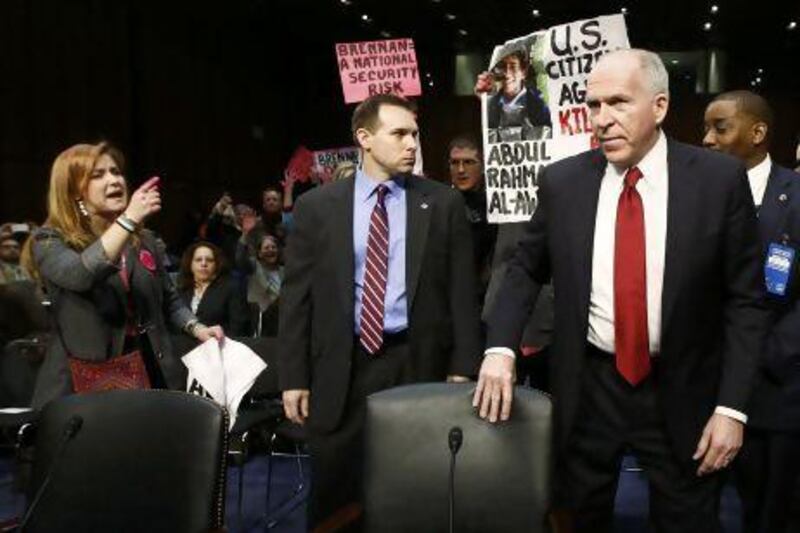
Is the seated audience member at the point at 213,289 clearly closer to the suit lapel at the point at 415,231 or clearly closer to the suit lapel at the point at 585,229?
the suit lapel at the point at 415,231

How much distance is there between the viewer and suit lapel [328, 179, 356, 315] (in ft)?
8.89

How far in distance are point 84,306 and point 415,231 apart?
1053mm

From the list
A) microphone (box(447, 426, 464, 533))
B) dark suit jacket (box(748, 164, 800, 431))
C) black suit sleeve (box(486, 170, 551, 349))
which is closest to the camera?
microphone (box(447, 426, 464, 533))

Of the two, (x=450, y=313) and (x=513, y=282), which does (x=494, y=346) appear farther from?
(x=450, y=313)

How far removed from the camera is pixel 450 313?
2.80 metres

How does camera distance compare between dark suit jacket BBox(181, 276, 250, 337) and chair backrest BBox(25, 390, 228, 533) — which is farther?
dark suit jacket BBox(181, 276, 250, 337)

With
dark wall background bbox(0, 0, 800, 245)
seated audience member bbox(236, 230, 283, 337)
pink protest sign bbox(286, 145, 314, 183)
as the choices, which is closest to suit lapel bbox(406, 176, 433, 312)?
seated audience member bbox(236, 230, 283, 337)

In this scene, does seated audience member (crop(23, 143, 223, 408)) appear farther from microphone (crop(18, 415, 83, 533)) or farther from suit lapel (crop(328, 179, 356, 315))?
microphone (crop(18, 415, 83, 533))

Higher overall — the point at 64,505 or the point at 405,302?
the point at 405,302

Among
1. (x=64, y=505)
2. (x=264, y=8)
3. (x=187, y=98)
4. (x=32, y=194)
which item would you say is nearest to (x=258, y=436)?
(x=64, y=505)

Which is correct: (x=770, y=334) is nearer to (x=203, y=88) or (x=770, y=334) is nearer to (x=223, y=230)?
(x=223, y=230)

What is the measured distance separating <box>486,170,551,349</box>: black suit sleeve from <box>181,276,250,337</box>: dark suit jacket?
12.0ft

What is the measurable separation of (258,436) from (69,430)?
3.64 metres

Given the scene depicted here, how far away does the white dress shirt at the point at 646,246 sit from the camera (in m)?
1.99
